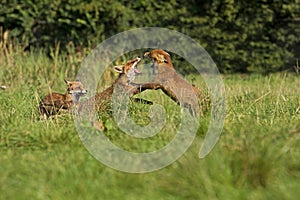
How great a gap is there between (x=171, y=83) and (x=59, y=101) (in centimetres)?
135

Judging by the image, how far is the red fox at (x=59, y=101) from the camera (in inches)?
273

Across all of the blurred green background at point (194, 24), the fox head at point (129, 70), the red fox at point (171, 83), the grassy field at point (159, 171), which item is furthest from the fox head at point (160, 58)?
the blurred green background at point (194, 24)

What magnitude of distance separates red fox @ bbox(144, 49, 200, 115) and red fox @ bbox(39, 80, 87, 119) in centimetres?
101

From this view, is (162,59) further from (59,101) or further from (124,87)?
(59,101)

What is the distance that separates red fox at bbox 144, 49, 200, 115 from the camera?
6.88 metres

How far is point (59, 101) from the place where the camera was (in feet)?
23.9

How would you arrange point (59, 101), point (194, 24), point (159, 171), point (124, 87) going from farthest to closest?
point (194, 24)
point (59, 101)
point (124, 87)
point (159, 171)

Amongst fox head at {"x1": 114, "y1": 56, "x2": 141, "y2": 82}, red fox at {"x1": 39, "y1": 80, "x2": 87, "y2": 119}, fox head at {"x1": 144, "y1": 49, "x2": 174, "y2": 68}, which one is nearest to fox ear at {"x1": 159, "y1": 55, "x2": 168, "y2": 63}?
fox head at {"x1": 144, "y1": 49, "x2": 174, "y2": 68}

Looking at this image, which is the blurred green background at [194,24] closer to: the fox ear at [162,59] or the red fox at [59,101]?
the red fox at [59,101]

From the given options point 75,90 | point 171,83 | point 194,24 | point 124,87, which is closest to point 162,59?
point 171,83

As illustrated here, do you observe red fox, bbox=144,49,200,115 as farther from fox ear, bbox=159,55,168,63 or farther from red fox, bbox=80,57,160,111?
red fox, bbox=80,57,160,111

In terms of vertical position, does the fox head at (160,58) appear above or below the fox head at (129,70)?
above

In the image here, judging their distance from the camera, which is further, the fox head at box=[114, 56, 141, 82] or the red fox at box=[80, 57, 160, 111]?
the fox head at box=[114, 56, 141, 82]

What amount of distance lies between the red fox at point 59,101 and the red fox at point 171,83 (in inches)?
39.9
